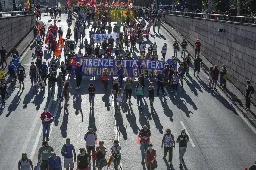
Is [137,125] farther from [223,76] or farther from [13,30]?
[13,30]

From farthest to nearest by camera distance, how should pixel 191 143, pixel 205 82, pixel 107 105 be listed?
pixel 205 82 → pixel 107 105 → pixel 191 143

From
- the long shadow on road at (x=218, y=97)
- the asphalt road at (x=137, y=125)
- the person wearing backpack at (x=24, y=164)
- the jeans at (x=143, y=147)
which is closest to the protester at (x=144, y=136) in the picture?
the jeans at (x=143, y=147)

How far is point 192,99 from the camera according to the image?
86.3 feet

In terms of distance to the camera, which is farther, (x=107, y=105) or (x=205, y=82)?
(x=205, y=82)

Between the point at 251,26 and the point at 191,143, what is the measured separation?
10231 mm

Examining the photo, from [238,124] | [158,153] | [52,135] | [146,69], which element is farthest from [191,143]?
[146,69]

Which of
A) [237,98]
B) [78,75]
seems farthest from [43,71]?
[237,98]

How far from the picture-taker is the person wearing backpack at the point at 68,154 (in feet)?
50.5

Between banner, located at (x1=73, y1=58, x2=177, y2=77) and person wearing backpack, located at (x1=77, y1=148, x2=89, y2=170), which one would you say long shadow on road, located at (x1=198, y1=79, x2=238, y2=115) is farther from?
person wearing backpack, located at (x1=77, y1=148, x2=89, y2=170)

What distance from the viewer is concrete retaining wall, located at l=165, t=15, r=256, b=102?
26242 millimetres

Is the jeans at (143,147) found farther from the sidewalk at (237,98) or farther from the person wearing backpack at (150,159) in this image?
the sidewalk at (237,98)

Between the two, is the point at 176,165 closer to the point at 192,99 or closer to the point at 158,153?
the point at 158,153

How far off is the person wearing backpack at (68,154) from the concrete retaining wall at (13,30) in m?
21.3

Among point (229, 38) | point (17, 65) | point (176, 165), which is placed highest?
point (229, 38)
